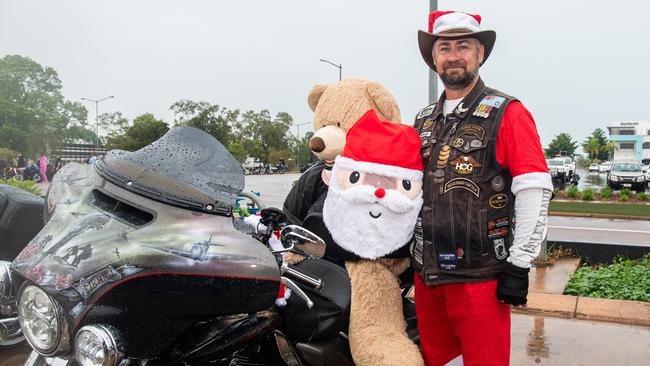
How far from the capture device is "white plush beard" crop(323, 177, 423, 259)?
2.30 metres

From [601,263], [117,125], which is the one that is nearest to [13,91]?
[117,125]

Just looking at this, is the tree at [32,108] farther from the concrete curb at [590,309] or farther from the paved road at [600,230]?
the concrete curb at [590,309]

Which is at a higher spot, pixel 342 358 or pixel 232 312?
pixel 232 312

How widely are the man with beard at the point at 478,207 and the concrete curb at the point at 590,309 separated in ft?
8.69

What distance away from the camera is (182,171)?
175cm

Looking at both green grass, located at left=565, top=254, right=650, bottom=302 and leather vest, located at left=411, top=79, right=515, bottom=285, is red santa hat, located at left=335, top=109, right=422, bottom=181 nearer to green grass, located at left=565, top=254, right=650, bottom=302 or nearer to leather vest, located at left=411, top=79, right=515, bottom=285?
leather vest, located at left=411, top=79, right=515, bottom=285

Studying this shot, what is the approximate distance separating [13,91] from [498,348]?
7509cm

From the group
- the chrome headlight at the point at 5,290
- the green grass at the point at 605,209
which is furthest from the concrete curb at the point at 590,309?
the green grass at the point at 605,209

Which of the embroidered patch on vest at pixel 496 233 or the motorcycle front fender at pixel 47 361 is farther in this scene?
the embroidered patch on vest at pixel 496 233

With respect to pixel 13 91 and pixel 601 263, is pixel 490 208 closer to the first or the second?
pixel 601 263

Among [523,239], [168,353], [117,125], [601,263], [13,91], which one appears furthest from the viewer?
[13,91]

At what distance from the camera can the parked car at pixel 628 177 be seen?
24.2m

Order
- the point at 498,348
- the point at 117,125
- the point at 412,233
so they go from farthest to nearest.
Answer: the point at 117,125 → the point at 412,233 → the point at 498,348

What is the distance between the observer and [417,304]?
2.42 meters
